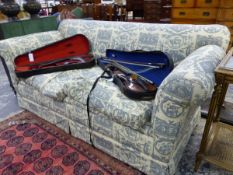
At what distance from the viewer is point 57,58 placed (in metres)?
1.77

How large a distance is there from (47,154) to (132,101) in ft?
2.40

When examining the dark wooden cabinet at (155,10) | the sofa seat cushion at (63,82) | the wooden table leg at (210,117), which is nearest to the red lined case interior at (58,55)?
the sofa seat cushion at (63,82)

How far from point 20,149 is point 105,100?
77 cm

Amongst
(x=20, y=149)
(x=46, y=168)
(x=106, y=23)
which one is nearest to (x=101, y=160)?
(x=46, y=168)

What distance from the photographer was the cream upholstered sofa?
0.93 meters

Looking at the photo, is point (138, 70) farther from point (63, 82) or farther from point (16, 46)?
point (16, 46)

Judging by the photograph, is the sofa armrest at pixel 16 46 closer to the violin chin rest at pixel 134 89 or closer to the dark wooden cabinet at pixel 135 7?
the violin chin rest at pixel 134 89

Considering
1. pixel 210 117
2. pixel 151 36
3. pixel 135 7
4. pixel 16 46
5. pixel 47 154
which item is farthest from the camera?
pixel 135 7

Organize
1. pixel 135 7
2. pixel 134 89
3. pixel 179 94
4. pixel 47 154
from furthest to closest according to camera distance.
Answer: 1. pixel 135 7
2. pixel 47 154
3. pixel 134 89
4. pixel 179 94

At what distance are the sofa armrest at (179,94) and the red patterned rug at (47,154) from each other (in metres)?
0.39

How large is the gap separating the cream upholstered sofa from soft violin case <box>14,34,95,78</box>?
0.06 m

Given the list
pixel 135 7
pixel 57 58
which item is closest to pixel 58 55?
pixel 57 58

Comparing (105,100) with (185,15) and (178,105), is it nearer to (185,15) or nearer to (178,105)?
(178,105)

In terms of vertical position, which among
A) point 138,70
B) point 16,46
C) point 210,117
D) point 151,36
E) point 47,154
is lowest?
point 47,154
